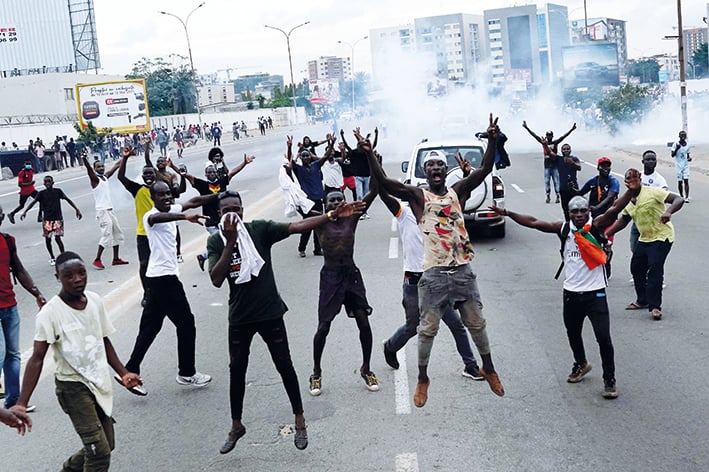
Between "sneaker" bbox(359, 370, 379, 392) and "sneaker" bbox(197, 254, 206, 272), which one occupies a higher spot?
"sneaker" bbox(197, 254, 206, 272)

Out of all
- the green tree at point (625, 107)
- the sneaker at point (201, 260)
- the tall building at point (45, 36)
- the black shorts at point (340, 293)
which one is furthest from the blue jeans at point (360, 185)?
the tall building at point (45, 36)

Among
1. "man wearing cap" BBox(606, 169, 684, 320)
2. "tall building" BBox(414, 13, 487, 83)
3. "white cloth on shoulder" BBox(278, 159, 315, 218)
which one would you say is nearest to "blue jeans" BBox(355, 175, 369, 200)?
"white cloth on shoulder" BBox(278, 159, 315, 218)

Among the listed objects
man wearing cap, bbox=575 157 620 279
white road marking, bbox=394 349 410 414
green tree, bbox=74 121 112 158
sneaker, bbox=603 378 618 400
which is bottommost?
sneaker, bbox=603 378 618 400

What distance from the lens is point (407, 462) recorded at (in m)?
5.89

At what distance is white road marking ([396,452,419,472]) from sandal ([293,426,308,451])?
0.64m

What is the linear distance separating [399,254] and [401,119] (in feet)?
147

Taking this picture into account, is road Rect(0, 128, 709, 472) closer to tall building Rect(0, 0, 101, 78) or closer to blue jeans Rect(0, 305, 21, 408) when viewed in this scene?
blue jeans Rect(0, 305, 21, 408)

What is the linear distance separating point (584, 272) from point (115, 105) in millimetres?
54983

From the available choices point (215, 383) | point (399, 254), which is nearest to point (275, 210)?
point (399, 254)

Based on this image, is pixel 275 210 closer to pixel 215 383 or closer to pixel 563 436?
pixel 215 383

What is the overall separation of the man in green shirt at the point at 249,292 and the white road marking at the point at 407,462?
66 centimetres

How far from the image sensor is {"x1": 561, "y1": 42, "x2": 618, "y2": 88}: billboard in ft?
220

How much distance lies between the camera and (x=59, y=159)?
45156 mm

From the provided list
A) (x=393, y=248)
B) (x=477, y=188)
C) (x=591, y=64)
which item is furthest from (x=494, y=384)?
(x=591, y=64)
